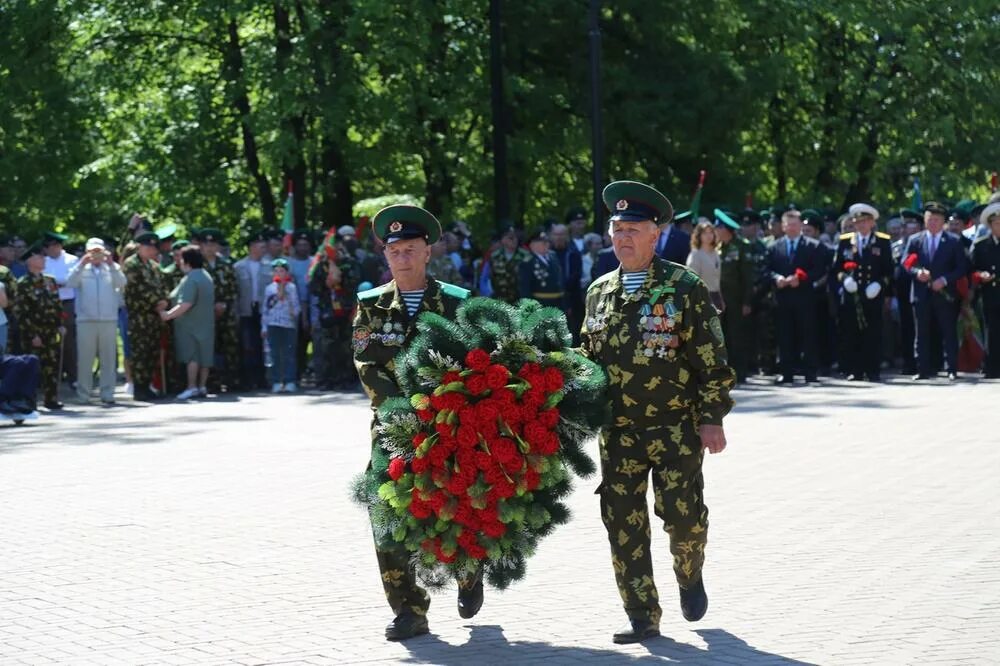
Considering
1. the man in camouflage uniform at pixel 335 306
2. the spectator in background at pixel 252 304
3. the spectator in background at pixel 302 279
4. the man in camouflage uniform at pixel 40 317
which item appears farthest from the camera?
the spectator in background at pixel 302 279

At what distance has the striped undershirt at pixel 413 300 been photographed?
7.84 meters

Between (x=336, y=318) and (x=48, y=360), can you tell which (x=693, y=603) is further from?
(x=336, y=318)

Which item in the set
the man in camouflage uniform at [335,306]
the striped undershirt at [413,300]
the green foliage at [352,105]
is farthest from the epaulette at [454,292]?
the green foliage at [352,105]

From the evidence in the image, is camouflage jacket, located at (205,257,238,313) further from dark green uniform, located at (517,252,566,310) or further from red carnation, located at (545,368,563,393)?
red carnation, located at (545,368,563,393)

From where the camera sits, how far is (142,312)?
71.3ft

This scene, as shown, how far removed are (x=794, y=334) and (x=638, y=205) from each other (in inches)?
567

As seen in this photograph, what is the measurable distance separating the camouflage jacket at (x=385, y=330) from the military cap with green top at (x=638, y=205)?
32.7 inches

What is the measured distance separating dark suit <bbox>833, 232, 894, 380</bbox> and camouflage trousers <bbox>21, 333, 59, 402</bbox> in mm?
9232

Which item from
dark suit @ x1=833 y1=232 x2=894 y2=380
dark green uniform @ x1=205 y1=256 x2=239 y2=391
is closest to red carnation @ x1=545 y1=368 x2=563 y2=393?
dark suit @ x1=833 y1=232 x2=894 y2=380

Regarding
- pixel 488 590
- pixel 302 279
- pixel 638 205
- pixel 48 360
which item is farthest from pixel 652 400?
pixel 302 279

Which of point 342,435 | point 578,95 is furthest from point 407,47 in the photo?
point 342,435

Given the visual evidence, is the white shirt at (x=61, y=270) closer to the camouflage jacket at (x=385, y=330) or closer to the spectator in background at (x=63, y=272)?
the spectator in background at (x=63, y=272)

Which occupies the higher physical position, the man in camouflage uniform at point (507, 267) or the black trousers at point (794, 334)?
the man in camouflage uniform at point (507, 267)

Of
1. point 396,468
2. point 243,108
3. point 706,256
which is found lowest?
point 396,468
